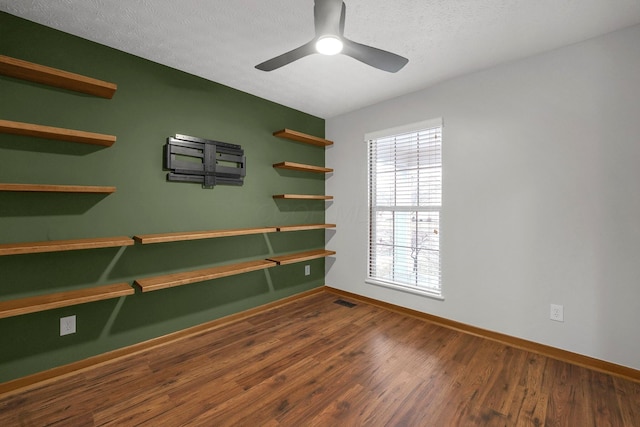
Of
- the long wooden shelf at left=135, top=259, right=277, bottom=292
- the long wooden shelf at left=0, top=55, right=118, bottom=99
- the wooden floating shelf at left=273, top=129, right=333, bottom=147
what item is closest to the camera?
the long wooden shelf at left=0, top=55, right=118, bottom=99

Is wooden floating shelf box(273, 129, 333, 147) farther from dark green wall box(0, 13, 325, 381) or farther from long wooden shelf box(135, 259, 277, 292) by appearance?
long wooden shelf box(135, 259, 277, 292)

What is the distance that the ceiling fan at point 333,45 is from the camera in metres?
1.52

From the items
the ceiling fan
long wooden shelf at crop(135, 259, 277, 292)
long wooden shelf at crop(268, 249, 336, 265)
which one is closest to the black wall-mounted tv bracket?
long wooden shelf at crop(135, 259, 277, 292)

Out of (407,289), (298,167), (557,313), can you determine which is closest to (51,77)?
(298,167)

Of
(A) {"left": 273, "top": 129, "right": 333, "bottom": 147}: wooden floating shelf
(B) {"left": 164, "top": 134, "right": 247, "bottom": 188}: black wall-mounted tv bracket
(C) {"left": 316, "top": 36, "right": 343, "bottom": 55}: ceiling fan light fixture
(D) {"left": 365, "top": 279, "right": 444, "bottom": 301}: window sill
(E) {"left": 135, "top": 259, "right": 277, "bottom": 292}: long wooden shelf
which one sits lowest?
(D) {"left": 365, "top": 279, "right": 444, "bottom": 301}: window sill

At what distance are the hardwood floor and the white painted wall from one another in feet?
1.13

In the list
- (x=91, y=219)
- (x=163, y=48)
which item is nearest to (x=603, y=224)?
(x=163, y=48)

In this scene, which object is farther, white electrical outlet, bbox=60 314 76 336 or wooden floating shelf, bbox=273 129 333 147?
wooden floating shelf, bbox=273 129 333 147

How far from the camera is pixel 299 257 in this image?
3543 mm

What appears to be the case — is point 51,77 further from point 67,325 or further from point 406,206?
point 406,206

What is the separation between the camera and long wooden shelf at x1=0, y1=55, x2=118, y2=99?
5.97ft

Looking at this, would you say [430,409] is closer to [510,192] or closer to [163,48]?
[510,192]

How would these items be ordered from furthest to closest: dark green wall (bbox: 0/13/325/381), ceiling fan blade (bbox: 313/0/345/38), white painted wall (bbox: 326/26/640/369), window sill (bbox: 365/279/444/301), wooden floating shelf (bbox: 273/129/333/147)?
wooden floating shelf (bbox: 273/129/333/147)
window sill (bbox: 365/279/444/301)
white painted wall (bbox: 326/26/640/369)
dark green wall (bbox: 0/13/325/381)
ceiling fan blade (bbox: 313/0/345/38)

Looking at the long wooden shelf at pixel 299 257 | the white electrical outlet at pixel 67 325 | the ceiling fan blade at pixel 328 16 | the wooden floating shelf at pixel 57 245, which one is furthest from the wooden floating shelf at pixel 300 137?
the white electrical outlet at pixel 67 325
